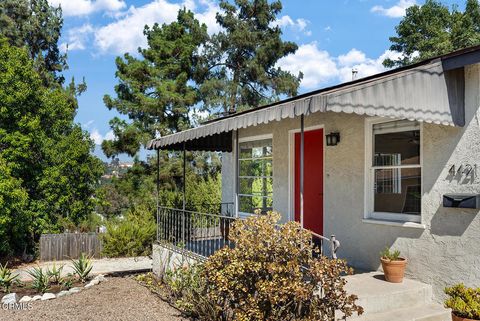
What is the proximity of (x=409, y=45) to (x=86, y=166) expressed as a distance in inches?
941

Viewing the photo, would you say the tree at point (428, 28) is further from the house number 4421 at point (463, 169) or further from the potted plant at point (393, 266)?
the potted plant at point (393, 266)

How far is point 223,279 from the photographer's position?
15.1 feet

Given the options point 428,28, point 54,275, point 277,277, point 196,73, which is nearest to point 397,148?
point 277,277

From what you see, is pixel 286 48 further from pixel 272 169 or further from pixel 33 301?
pixel 33 301

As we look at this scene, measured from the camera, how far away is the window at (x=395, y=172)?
5805 millimetres

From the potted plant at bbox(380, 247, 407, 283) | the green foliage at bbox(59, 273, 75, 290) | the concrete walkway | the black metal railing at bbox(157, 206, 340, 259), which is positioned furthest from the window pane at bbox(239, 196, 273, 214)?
→ the green foliage at bbox(59, 273, 75, 290)

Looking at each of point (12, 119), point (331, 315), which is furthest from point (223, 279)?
point (12, 119)

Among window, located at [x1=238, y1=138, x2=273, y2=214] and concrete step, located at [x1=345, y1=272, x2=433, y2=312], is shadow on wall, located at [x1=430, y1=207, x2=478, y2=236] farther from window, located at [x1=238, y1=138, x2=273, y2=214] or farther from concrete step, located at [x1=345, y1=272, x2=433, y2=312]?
window, located at [x1=238, y1=138, x2=273, y2=214]

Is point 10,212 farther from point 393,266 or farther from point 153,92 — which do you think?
point 153,92

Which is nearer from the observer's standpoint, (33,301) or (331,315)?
(331,315)

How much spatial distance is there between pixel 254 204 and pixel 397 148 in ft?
13.5

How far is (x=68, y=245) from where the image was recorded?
40.6 feet

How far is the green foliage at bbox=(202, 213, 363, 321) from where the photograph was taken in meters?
4.32

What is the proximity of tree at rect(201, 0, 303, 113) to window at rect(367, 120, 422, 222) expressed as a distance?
54.8 feet
